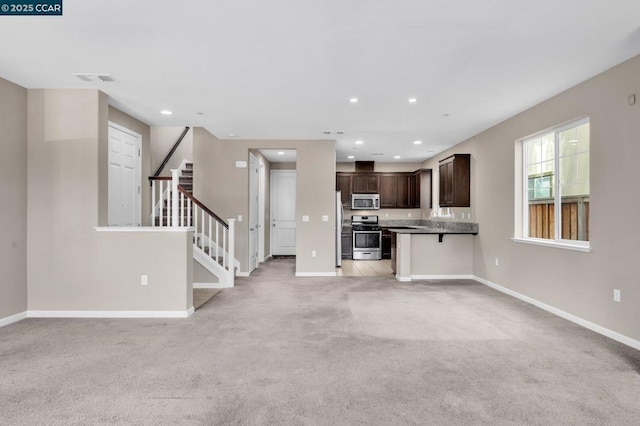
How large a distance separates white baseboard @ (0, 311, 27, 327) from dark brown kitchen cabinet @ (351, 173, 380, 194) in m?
7.11

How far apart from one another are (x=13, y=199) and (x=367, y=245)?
23.0ft

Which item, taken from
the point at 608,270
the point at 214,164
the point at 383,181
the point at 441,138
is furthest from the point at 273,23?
the point at 383,181

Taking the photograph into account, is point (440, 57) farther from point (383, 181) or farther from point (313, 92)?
point (383, 181)

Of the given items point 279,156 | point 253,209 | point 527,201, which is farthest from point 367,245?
point 527,201

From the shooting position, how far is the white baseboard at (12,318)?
3.71 m

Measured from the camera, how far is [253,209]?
22.9 ft

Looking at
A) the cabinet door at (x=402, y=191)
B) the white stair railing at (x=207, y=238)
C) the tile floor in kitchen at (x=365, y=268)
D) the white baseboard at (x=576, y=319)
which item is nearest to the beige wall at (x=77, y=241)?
the white stair railing at (x=207, y=238)

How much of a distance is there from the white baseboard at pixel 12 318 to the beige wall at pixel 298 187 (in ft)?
10.3

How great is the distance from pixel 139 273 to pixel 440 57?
3.95 metres

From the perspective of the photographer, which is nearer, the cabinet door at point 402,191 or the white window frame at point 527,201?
the white window frame at point 527,201

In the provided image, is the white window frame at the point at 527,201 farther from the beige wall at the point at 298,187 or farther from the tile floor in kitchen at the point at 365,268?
the beige wall at the point at 298,187

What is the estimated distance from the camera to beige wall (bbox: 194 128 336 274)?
21.2 feet

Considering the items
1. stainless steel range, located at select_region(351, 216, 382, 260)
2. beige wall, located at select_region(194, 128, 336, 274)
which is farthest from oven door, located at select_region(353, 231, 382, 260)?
beige wall, located at select_region(194, 128, 336, 274)

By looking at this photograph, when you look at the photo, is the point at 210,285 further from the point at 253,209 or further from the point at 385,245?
the point at 385,245
